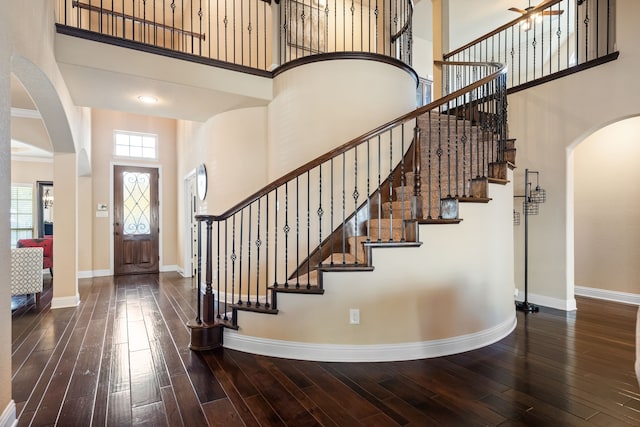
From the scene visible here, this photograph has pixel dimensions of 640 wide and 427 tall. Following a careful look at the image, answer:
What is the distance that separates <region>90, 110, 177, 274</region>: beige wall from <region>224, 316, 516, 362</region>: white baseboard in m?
5.30

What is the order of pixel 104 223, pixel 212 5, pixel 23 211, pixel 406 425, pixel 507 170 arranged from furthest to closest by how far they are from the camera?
pixel 23 211 < pixel 104 223 < pixel 212 5 < pixel 507 170 < pixel 406 425

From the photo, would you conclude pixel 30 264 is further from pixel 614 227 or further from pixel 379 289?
pixel 614 227

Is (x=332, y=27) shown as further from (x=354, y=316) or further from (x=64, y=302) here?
(x=64, y=302)

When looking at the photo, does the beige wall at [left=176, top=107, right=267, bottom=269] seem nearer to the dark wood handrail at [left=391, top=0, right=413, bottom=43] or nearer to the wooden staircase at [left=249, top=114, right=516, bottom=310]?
the wooden staircase at [left=249, top=114, right=516, bottom=310]

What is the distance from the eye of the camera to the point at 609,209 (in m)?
4.60

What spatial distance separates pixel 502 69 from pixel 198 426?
156 inches

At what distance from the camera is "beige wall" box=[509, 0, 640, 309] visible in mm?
3584

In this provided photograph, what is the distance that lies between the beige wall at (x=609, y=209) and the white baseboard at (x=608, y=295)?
54mm

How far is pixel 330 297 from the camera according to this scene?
2682 mm

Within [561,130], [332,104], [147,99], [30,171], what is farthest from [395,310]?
[30,171]

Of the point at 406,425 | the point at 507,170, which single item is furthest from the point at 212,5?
the point at 406,425

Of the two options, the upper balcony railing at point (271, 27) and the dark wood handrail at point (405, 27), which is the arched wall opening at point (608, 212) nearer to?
the dark wood handrail at point (405, 27)

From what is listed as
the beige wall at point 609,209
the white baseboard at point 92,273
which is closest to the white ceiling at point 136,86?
the white baseboard at point 92,273

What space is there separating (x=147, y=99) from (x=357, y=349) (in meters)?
3.74
